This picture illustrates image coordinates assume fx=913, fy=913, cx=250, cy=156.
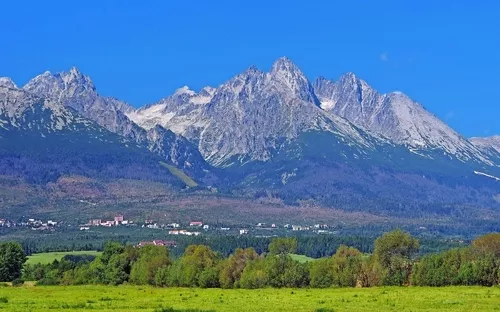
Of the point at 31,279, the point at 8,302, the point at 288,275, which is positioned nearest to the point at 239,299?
the point at 8,302

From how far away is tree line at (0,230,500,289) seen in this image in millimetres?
135750

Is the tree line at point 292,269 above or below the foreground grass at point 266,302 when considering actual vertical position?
above

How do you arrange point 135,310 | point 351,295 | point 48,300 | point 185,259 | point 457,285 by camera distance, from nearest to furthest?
1. point 135,310
2. point 48,300
3. point 351,295
4. point 457,285
5. point 185,259

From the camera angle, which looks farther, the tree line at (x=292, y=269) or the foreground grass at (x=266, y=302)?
the tree line at (x=292, y=269)

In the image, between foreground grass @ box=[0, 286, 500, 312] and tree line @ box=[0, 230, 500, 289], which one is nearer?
foreground grass @ box=[0, 286, 500, 312]

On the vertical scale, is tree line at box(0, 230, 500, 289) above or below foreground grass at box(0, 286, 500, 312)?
above

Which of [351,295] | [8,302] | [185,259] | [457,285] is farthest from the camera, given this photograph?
[185,259]

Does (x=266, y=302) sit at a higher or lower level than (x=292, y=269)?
lower

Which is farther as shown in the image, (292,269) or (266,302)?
(292,269)

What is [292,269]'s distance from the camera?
139m

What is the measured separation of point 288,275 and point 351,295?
36011 mm

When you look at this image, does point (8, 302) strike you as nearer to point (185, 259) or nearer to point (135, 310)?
point (135, 310)

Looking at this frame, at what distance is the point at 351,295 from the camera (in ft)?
335

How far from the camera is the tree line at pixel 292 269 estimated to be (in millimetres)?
135750
